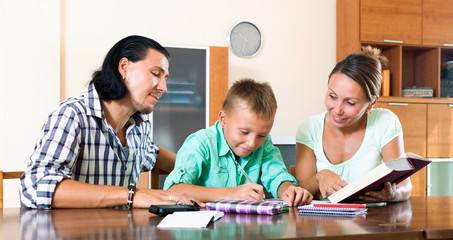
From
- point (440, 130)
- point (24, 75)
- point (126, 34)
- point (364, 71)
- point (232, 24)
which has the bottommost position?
point (440, 130)

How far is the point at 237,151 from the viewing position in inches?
70.8

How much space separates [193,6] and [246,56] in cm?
65

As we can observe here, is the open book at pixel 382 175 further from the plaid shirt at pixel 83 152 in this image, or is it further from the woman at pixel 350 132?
the plaid shirt at pixel 83 152

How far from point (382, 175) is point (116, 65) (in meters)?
1.07

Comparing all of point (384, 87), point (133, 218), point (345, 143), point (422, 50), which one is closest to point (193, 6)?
point (384, 87)

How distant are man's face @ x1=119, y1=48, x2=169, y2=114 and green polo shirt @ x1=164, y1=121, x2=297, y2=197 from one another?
0.75 ft

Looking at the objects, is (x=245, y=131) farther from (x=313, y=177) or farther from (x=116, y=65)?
(x=116, y=65)

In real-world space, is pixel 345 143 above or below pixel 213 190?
above

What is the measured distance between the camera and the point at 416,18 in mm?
4480

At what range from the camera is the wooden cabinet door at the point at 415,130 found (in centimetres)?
429

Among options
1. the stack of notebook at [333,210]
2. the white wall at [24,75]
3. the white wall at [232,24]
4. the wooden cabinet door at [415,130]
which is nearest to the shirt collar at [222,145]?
the stack of notebook at [333,210]

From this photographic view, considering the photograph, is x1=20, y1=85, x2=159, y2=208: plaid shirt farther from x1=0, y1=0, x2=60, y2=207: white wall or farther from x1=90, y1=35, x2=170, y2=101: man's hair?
x1=0, y1=0, x2=60, y2=207: white wall

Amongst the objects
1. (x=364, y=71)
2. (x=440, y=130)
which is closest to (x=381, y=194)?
(x=364, y=71)

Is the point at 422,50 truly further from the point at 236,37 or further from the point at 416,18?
the point at 236,37
